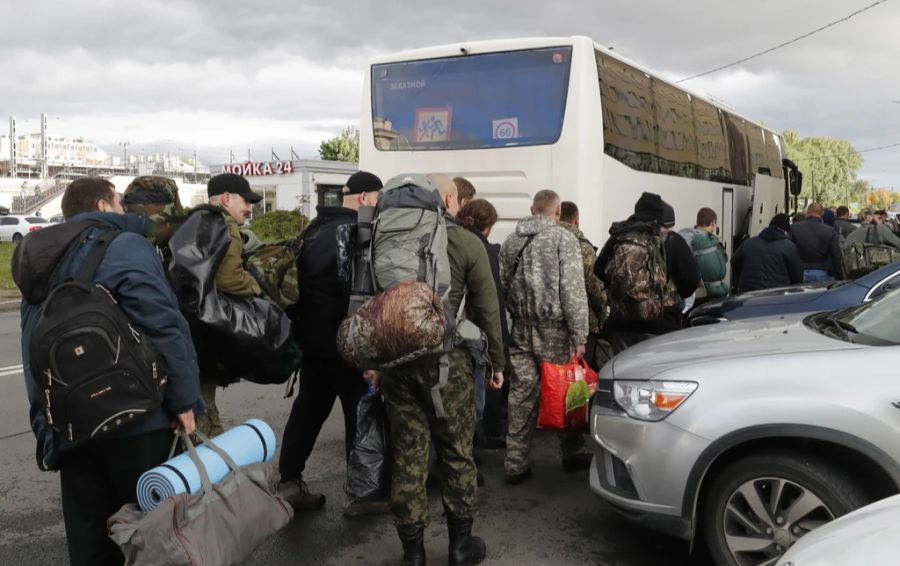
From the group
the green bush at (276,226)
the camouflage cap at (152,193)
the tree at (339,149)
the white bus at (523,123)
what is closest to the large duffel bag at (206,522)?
the camouflage cap at (152,193)

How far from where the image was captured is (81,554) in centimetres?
293

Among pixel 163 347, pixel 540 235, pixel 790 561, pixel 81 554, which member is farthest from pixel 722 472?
pixel 81 554

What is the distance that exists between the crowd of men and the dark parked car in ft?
4.46

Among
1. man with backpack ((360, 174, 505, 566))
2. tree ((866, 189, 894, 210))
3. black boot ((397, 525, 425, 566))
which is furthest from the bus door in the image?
tree ((866, 189, 894, 210))

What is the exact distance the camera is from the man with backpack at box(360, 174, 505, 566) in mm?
3533

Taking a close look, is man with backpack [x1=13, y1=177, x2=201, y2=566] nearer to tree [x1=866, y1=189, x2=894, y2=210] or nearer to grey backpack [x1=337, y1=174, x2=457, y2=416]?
grey backpack [x1=337, y1=174, x2=457, y2=416]

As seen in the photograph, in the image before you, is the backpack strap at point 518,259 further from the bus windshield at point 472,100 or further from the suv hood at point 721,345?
the bus windshield at point 472,100

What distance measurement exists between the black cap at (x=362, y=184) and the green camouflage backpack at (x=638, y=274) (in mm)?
1819

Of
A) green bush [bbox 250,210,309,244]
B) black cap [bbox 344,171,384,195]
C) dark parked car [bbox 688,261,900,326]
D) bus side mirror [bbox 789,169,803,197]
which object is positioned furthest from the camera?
green bush [bbox 250,210,309,244]

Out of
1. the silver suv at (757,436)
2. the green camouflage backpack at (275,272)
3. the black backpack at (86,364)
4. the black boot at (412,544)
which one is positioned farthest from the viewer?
the green camouflage backpack at (275,272)

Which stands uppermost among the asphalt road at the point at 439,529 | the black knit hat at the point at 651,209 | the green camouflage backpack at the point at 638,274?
the black knit hat at the point at 651,209

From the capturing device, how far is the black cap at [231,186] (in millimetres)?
3875

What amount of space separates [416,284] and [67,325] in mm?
1401

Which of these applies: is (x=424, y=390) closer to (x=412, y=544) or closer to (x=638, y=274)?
(x=412, y=544)
